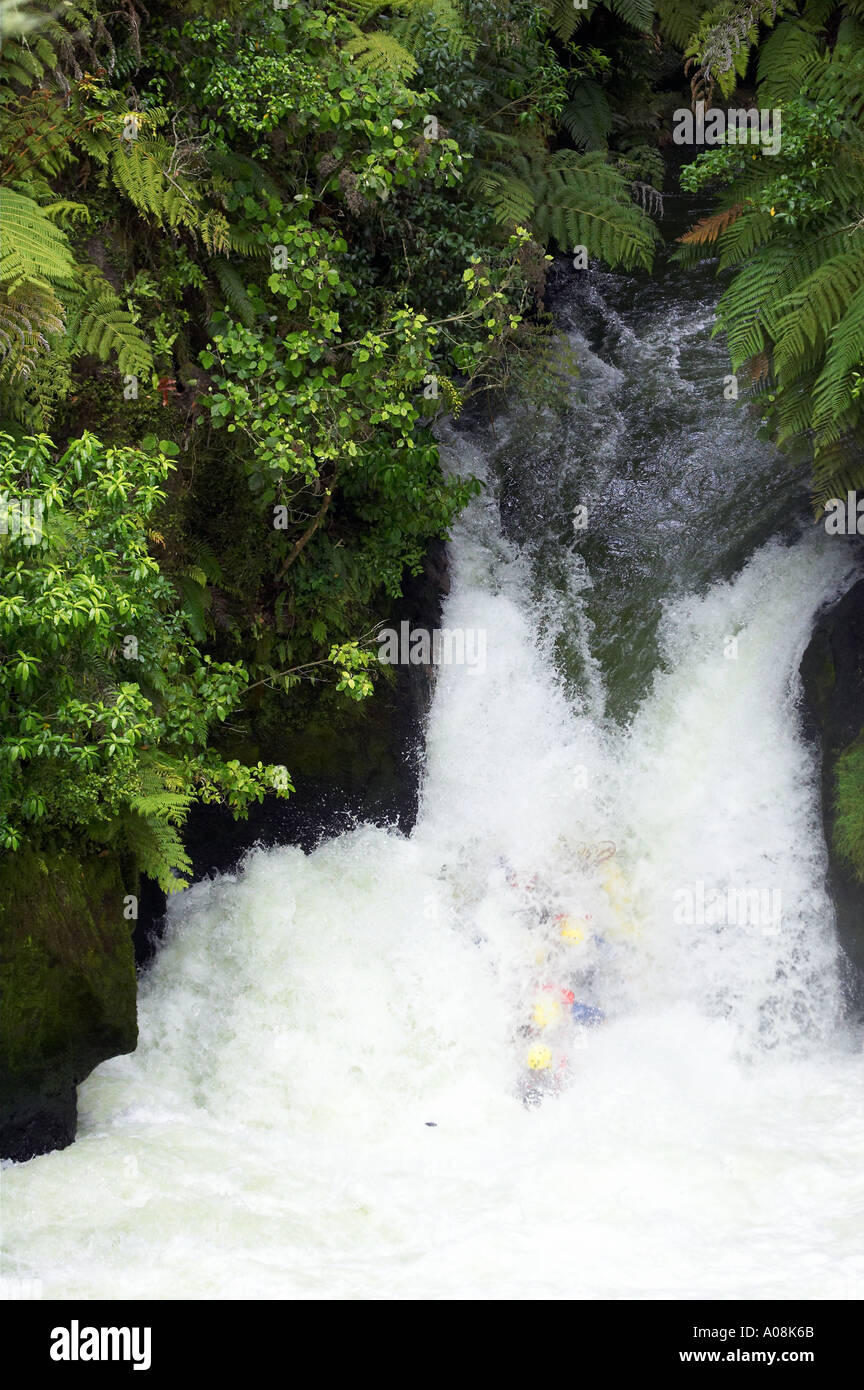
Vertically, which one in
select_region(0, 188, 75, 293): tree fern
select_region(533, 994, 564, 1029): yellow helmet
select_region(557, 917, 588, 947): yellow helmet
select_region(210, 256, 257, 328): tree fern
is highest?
select_region(210, 256, 257, 328): tree fern

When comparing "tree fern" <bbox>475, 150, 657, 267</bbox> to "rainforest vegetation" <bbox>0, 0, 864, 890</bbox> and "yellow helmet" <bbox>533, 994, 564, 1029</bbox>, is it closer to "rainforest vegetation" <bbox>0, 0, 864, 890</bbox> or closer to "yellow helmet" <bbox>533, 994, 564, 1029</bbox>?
"rainforest vegetation" <bbox>0, 0, 864, 890</bbox>

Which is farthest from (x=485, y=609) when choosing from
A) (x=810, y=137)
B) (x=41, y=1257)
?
(x=41, y=1257)

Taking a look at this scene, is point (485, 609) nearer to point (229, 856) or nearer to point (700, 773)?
point (700, 773)

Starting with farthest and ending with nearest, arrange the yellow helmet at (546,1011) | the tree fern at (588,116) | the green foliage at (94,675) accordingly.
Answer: the tree fern at (588,116), the yellow helmet at (546,1011), the green foliage at (94,675)

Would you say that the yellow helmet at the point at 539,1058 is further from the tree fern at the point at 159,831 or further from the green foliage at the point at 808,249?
the green foliage at the point at 808,249

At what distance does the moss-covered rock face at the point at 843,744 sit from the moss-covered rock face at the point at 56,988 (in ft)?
15.0

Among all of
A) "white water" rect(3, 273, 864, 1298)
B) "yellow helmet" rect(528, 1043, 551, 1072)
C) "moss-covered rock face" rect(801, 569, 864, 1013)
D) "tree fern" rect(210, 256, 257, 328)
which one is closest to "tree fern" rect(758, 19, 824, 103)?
"white water" rect(3, 273, 864, 1298)

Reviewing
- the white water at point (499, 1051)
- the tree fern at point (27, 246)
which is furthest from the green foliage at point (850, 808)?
the tree fern at point (27, 246)

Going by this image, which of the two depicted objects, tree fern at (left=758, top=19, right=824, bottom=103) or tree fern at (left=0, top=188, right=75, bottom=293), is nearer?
tree fern at (left=0, top=188, right=75, bottom=293)

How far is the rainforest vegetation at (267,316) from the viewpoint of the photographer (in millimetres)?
5766

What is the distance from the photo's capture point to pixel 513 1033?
292 inches

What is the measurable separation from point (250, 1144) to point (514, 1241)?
1551 millimetres

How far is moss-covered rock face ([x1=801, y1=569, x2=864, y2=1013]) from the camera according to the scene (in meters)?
7.79

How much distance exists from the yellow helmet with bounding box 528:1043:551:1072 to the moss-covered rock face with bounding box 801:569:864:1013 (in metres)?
2.07
